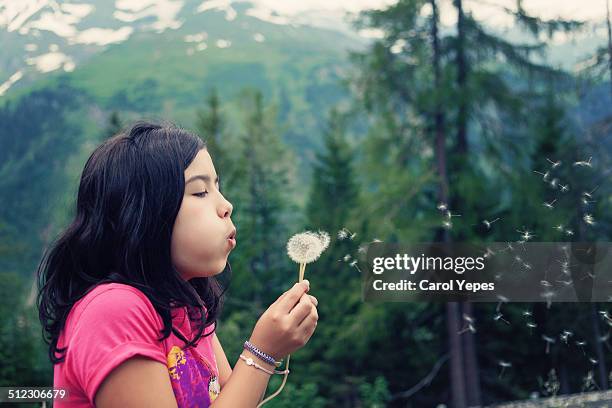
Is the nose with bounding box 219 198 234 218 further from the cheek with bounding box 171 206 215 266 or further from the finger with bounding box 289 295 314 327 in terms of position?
the finger with bounding box 289 295 314 327

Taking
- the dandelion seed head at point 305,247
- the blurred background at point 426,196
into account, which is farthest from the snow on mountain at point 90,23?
the dandelion seed head at point 305,247

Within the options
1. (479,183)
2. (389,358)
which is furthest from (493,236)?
(389,358)

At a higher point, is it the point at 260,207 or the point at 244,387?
the point at 244,387

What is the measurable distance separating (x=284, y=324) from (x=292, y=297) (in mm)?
47

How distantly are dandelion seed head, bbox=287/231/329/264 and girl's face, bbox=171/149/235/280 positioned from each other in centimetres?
16

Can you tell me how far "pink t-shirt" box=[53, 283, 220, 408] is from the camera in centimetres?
104

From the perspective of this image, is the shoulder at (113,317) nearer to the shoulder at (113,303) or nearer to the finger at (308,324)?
the shoulder at (113,303)

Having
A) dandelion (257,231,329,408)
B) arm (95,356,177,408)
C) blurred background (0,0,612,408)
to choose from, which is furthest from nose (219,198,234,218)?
blurred background (0,0,612,408)

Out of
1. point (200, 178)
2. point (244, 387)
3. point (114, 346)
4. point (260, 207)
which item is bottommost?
point (260, 207)

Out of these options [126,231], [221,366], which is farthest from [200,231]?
[221,366]

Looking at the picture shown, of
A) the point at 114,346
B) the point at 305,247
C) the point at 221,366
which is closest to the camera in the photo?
the point at 114,346

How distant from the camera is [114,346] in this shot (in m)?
1.04

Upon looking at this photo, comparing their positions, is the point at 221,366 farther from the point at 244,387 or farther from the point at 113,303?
the point at 113,303

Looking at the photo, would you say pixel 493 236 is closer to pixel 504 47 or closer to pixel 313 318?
pixel 504 47
